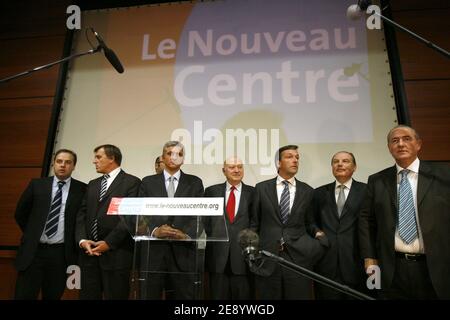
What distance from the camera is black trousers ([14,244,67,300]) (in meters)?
3.08

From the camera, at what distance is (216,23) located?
448 cm

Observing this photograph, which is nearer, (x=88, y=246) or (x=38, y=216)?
(x=88, y=246)

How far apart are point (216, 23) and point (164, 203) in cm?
314

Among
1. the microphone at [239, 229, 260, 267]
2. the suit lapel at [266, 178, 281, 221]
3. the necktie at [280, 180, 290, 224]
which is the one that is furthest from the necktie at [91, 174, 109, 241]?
the microphone at [239, 229, 260, 267]

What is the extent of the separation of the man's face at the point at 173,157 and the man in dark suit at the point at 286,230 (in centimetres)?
72

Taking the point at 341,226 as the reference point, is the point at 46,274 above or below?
below

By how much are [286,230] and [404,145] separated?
1.06 metres

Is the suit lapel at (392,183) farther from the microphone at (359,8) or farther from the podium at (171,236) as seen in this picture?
the podium at (171,236)

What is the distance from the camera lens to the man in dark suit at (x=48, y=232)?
3.08 metres

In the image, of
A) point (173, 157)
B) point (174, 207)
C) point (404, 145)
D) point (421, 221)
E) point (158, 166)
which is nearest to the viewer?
point (174, 207)

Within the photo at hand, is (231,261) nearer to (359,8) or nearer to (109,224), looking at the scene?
(109,224)

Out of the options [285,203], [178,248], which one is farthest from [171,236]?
[285,203]

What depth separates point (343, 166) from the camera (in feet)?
10.1
